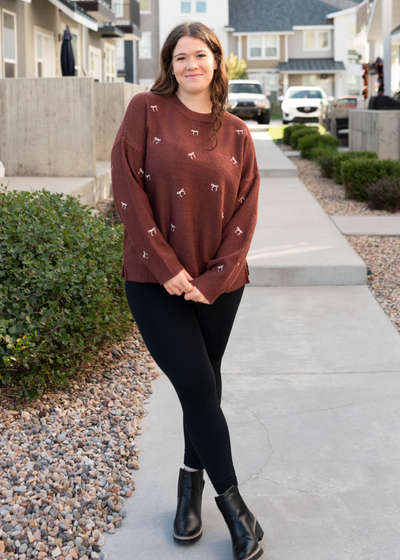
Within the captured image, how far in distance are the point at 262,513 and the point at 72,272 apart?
1.71 meters

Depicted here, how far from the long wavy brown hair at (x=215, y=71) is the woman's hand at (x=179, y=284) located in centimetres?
48

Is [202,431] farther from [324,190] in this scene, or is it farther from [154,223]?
[324,190]

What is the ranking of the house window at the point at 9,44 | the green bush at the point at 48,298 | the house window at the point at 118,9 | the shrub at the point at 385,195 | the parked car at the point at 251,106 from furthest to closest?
the parked car at the point at 251,106, the house window at the point at 118,9, the house window at the point at 9,44, the shrub at the point at 385,195, the green bush at the point at 48,298

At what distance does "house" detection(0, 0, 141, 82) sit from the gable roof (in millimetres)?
28933

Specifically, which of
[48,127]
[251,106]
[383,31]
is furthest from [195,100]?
[251,106]

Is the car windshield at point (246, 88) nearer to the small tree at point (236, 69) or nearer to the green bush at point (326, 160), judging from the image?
the small tree at point (236, 69)

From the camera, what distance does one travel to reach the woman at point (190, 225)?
245 cm

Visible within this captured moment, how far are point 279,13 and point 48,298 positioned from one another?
5186cm

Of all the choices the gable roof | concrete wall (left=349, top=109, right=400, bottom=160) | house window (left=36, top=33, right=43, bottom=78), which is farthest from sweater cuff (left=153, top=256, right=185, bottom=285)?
the gable roof

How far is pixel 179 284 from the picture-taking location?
2.40 m

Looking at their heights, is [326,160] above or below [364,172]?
above

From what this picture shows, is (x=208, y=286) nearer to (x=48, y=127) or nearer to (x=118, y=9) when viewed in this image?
(x=48, y=127)

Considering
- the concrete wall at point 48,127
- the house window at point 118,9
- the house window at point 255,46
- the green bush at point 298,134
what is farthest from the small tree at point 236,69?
the concrete wall at point 48,127

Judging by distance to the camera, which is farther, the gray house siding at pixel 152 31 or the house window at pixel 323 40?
the house window at pixel 323 40
